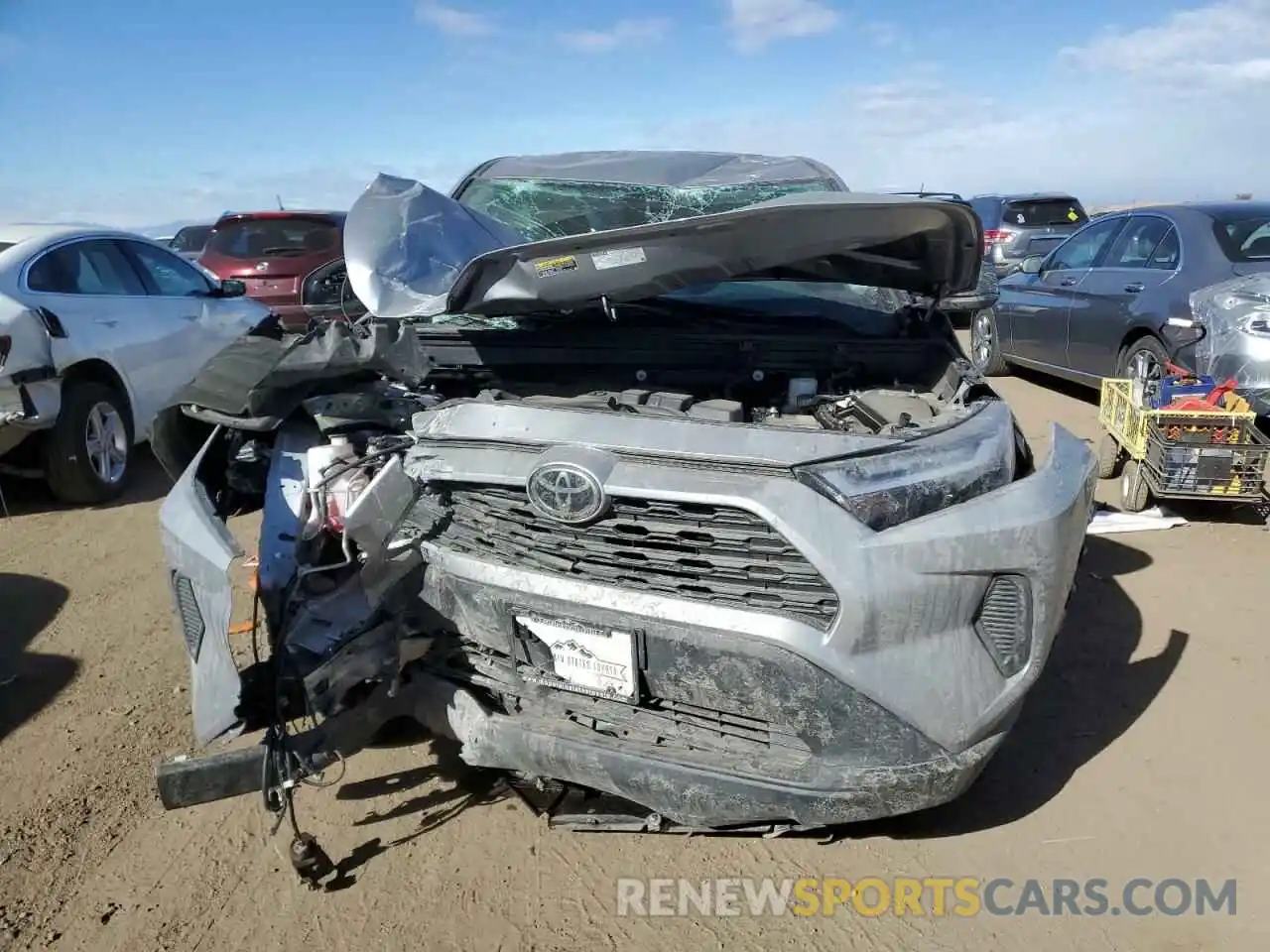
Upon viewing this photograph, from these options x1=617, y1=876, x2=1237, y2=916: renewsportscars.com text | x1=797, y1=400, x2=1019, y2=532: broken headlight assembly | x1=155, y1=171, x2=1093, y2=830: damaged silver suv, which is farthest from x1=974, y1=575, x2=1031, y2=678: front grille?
x1=617, y1=876, x2=1237, y2=916: renewsportscars.com text

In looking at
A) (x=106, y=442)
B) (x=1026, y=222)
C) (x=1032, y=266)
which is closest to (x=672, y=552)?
(x=106, y=442)

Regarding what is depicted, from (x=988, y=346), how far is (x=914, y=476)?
7.20 m

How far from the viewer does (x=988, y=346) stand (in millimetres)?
8688

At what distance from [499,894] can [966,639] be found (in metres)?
1.36

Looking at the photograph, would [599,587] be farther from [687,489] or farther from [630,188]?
[630,188]

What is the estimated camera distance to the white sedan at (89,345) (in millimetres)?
4988

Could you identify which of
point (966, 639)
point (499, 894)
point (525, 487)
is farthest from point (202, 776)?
point (966, 639)

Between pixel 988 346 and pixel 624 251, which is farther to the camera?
pixel 988 346

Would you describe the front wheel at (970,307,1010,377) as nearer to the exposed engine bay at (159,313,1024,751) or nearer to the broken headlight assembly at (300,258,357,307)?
the exposed engine bay at (159,313,1024,751)

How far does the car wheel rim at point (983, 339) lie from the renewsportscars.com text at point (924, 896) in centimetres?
701

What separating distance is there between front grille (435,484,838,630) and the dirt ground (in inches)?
33.0

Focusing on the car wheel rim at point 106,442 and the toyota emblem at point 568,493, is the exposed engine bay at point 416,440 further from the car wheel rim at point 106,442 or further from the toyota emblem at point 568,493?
the car wheel rim at point 106,442

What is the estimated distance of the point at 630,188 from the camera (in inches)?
159

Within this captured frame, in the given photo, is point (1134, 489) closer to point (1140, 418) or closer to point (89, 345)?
point (1140, 418)
